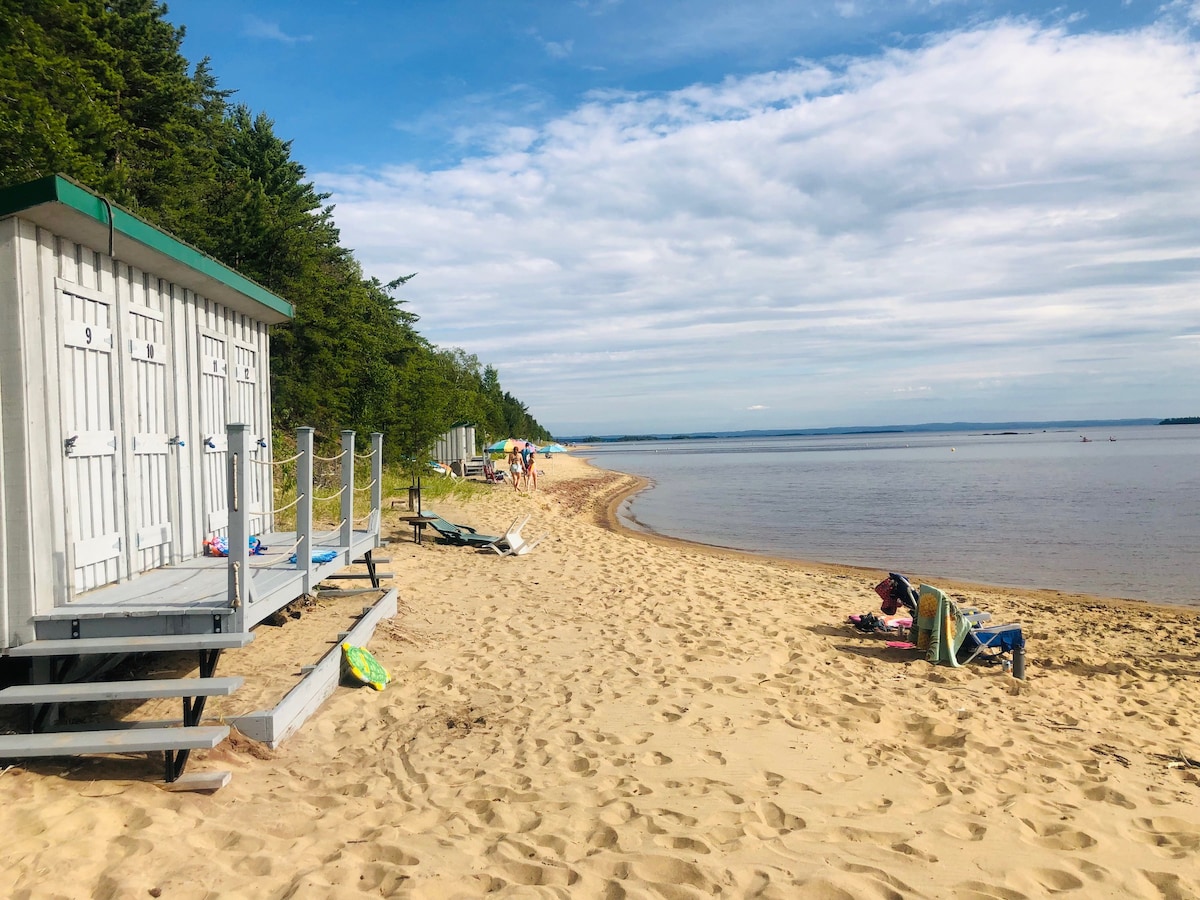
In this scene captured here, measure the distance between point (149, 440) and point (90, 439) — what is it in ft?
2.45

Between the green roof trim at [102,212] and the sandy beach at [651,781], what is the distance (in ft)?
10.6

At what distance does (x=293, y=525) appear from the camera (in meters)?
11.3

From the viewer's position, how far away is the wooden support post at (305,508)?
6043mm

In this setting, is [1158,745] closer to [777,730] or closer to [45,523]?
[777,730]

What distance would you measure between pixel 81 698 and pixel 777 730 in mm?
4476

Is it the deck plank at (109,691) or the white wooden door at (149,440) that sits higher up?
the white wooden door at (149,440)

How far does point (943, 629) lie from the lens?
26.1 ft

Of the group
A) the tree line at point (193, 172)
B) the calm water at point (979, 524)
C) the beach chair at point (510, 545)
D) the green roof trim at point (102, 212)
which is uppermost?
the tree line at point (193, 172)

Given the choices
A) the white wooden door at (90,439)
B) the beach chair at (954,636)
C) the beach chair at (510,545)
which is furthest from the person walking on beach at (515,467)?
the white wooden door at (90,439)

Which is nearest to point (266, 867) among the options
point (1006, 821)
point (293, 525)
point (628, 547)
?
point (1006, 821)

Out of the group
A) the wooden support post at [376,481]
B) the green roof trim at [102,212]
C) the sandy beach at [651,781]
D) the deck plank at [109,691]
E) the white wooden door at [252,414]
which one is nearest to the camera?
the sandy beach at [651,781]

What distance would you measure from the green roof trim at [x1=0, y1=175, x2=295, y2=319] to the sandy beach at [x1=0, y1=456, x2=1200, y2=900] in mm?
3232

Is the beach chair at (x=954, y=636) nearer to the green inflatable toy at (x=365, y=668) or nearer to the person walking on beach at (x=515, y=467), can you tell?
the green inflatable toy at (x=365, y=668)

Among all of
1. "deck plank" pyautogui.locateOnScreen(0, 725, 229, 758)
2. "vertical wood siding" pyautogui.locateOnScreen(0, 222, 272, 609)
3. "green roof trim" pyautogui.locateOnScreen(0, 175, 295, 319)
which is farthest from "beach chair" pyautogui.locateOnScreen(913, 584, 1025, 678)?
"green roof trim" pyautogui.locateOnScreen(0, 175, 295, 319)
